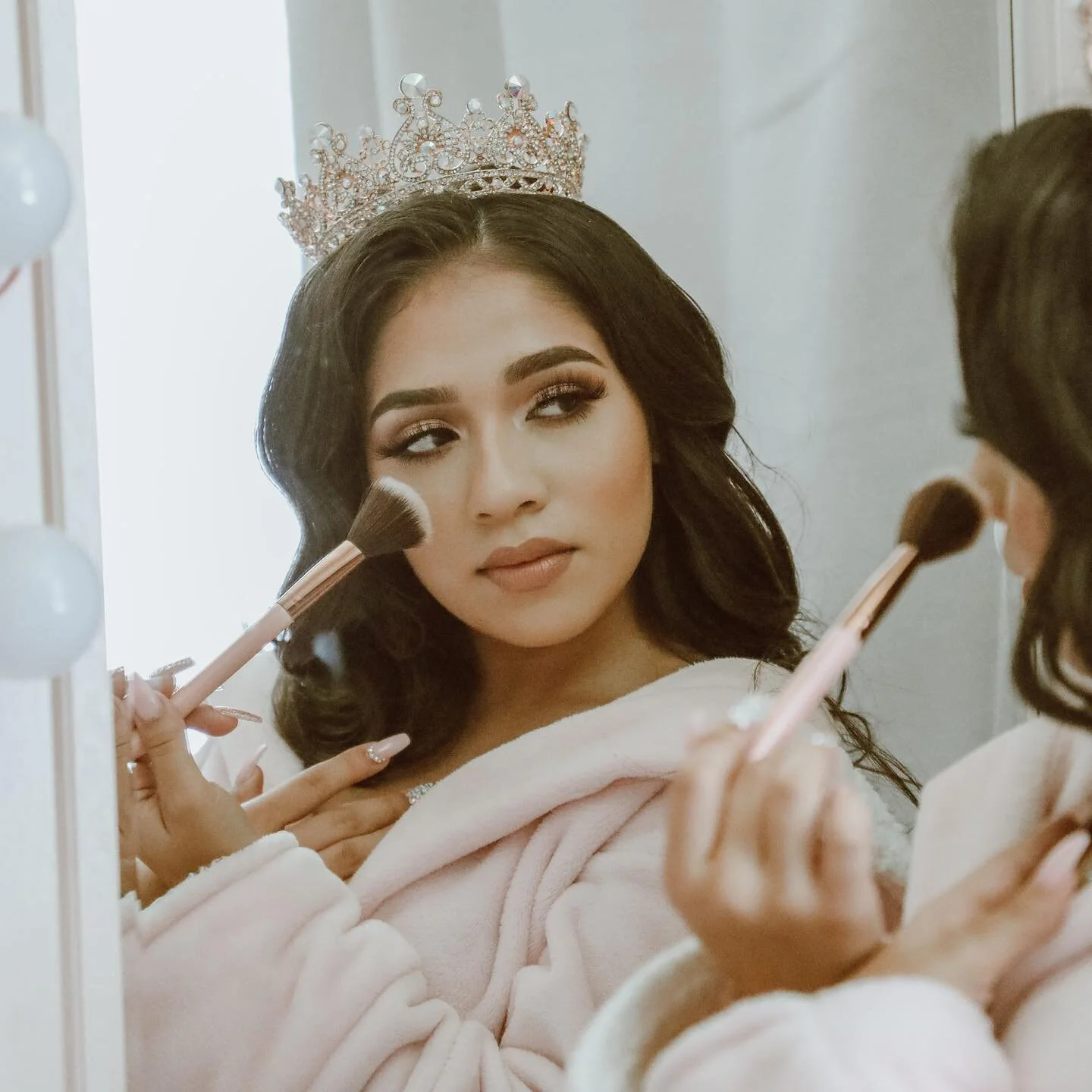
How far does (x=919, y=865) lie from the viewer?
0.52 metres

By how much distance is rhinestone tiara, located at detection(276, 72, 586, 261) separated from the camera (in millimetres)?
651

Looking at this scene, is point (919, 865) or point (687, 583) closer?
point (919, 865)

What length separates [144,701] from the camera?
0.66 metres

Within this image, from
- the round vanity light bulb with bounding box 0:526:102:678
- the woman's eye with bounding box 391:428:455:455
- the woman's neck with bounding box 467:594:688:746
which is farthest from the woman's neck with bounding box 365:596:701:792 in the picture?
the round vanity light bulb with bounding box 0:526:102:678

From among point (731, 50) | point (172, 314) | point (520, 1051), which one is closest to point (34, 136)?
point (172, 314)

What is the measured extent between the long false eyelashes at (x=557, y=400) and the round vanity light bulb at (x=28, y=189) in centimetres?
20

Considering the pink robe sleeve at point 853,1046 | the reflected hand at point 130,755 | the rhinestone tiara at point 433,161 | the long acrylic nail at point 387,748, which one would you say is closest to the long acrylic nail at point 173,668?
the reflected hand at point 130,755

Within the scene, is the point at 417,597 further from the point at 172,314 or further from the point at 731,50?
the point at 731,50

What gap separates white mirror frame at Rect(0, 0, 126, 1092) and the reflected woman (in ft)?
0.19

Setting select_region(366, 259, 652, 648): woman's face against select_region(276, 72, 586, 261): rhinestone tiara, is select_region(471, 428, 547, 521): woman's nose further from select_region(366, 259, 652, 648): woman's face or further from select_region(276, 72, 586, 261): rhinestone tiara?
select_region(276, 72, 586, 261): rhinestone tiara

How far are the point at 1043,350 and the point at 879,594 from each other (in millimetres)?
122

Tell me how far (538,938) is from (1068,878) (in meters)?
0.23

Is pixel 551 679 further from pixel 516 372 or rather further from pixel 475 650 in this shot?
pixel 516 372

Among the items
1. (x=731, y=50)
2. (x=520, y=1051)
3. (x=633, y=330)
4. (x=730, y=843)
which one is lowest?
(x=520, y=1051)
